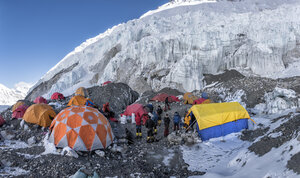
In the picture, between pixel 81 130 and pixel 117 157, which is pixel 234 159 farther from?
pixel 81 130

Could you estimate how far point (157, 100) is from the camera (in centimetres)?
1838

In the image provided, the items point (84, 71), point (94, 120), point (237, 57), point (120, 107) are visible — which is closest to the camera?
point (94, 120)

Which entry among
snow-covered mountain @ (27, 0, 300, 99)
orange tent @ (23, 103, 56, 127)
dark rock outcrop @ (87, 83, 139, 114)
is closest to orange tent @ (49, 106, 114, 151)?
orange tent @ (23, 103, 56, 127)

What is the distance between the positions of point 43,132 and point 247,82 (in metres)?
18.4

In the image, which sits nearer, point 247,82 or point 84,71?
point 247,82

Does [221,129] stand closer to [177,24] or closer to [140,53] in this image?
[140,53]

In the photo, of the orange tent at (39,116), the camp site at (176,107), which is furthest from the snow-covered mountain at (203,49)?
the orange tent at (39,116)

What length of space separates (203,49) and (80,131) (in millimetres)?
27088

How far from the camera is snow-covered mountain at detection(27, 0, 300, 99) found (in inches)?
1147

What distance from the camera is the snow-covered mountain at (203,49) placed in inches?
1147

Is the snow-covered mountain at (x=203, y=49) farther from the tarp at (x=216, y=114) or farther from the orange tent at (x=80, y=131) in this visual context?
the orange tent at (x=80, y=131)

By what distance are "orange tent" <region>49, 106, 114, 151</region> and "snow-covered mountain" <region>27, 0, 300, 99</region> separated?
887 inches

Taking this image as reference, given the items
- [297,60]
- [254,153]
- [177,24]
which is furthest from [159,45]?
[254,153]

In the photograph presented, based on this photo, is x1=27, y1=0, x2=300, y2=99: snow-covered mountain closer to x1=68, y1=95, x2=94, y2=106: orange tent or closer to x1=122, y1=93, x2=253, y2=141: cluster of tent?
x1=68, y1=95, x2=94, y2=106: orange tent
